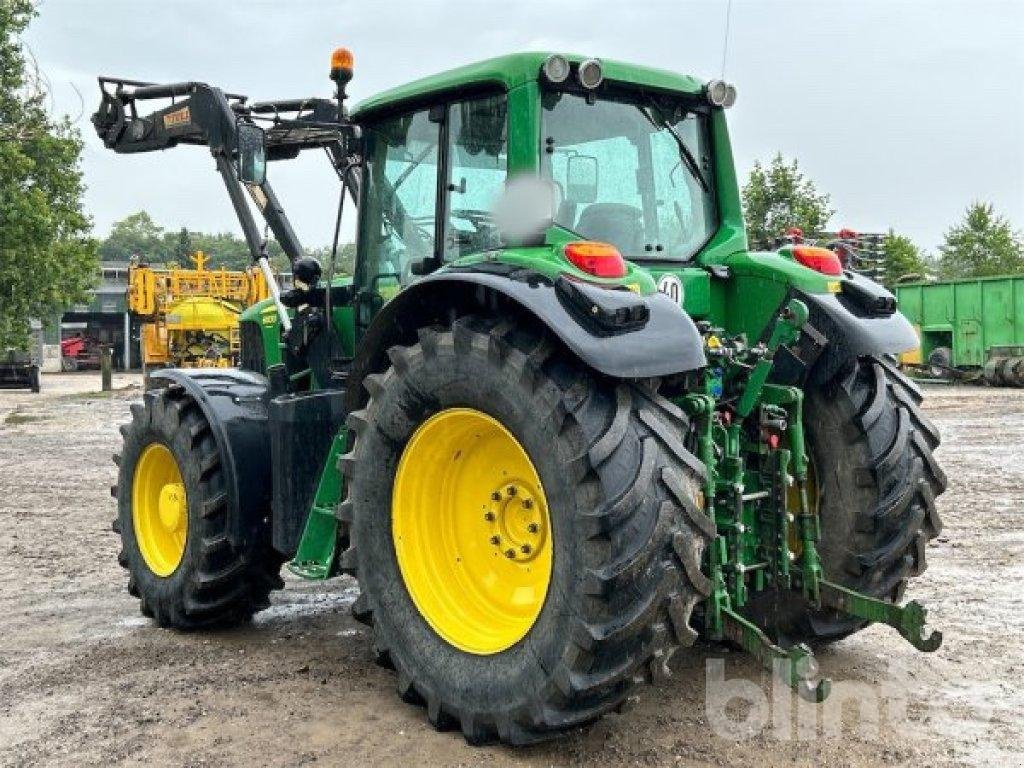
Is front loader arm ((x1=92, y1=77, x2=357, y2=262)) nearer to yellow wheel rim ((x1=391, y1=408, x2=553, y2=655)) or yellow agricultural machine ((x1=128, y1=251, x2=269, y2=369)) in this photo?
yellow wheel rim ((x1=391, y1=408, x2=553, y2=655))

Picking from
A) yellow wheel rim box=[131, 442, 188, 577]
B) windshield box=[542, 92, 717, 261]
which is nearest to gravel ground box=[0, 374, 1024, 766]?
yellow wheel rim box=[131, 442, 188, 577]

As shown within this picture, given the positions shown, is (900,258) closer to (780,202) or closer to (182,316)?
(780,202)

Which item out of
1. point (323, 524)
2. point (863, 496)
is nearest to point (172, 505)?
point (323, 524)

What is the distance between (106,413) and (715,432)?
17.6 metres

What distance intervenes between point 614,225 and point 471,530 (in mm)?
1383

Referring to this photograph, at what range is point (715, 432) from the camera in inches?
154

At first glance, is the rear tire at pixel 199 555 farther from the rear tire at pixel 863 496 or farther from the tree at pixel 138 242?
the tree at pixel 138 242

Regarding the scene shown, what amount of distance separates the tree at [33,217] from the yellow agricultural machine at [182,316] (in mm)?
1385

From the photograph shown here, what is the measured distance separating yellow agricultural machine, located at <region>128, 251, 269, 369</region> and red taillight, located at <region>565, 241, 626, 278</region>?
2139cm

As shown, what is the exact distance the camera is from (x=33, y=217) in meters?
22.1

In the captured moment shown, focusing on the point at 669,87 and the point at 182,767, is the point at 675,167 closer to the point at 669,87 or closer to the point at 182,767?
the point at 669,87

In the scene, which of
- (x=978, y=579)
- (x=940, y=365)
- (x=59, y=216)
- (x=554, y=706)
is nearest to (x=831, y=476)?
(x=554, y=706)

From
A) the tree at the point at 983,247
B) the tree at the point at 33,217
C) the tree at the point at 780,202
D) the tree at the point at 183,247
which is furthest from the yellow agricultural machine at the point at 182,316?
the tree at the point at 183,247

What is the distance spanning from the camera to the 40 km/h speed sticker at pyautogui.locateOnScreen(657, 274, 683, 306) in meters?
4.16
